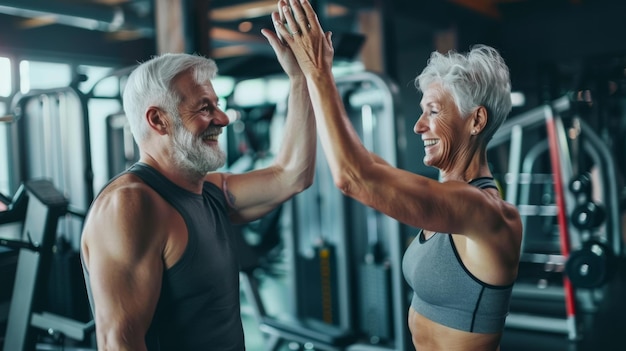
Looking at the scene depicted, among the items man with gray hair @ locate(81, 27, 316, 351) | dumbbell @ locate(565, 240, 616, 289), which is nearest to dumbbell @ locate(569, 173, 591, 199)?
dumbbell @ locate(565, 240, 616, 289)

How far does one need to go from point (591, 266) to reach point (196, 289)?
112 inches

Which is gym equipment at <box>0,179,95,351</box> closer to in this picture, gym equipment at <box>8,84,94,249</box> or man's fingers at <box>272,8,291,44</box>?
man's fingers at <box>272,8,291,44</box>

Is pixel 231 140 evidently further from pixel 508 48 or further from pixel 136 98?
pixel 136 98

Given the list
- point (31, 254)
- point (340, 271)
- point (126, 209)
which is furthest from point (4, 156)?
point (126, 209)

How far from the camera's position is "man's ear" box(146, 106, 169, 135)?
1569 mm

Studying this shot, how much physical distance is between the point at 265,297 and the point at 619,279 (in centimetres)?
316

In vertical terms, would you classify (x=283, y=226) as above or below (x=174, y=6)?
below

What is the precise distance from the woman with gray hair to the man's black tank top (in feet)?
1.48

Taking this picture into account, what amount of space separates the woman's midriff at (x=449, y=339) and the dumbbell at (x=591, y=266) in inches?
95.9

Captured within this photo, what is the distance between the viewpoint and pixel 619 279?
5512mm

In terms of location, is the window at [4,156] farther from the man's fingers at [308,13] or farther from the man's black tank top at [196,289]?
the man's fingers at [308,13]

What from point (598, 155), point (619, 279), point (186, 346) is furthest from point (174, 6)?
point (619, 279)

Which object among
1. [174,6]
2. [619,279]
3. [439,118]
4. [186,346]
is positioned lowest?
[619,279]

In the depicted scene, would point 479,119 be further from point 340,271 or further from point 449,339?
point 340,271
